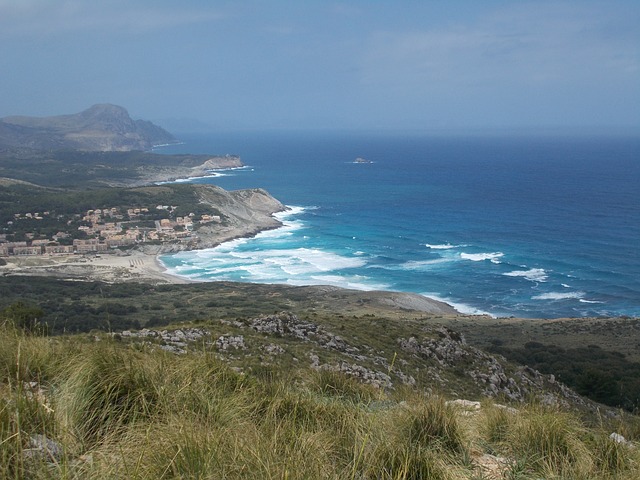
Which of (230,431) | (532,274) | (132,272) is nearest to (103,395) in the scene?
(230,431)

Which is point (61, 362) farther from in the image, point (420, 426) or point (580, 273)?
point (580, 273)

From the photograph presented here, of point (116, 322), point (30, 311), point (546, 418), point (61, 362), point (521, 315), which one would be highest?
point (61, 362)

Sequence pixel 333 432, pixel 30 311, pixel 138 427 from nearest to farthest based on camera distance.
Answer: pixel 138 427
pixel 333 432
pixel 30 311

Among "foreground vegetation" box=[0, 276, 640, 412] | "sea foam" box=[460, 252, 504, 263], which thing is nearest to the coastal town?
"foreground vegetation" box=[0, 276, 640, 412]

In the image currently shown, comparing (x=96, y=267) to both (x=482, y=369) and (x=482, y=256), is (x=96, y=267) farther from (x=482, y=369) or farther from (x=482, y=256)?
(x=482, y=369)

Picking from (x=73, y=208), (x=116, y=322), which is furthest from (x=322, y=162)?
(x=116, y=322)

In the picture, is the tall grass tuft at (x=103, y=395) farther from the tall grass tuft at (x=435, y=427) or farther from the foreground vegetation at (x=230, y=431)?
the tall grass tuft at (x=435, y=427)

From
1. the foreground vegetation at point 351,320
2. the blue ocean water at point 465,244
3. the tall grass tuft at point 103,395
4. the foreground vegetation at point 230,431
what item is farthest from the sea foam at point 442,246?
the tall grass tuft at point 103,395
